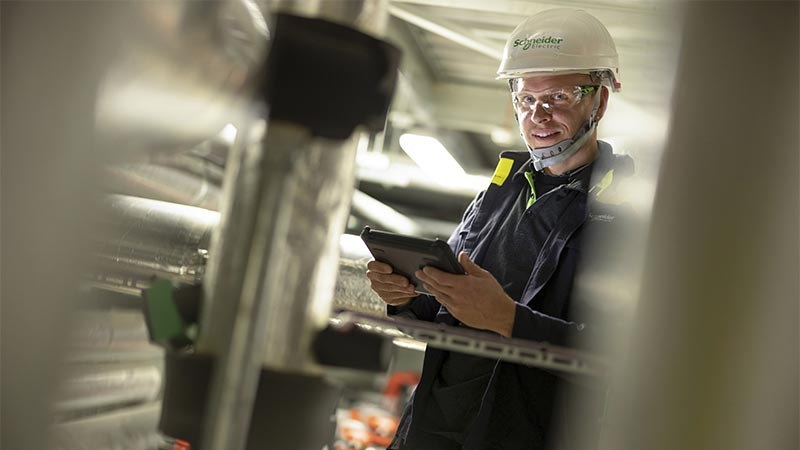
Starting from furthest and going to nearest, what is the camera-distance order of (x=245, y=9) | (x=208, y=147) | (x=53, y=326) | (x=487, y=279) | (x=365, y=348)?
(x=487, y=279)
(x=208, y=147)
(x=365, y=348)
(x=245, y=9)
(x=53, y=326)

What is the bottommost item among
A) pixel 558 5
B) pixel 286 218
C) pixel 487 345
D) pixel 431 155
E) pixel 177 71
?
pixel 487 345

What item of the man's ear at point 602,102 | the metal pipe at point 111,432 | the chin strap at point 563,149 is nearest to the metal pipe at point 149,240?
the metal pipe at point 111,432

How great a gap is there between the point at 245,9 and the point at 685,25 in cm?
47

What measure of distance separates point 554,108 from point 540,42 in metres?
0.14

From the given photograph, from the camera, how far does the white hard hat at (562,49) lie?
188 cm

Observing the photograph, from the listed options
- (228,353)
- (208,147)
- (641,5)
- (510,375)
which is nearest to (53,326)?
(228,353)

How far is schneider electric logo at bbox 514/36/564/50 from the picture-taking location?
74.3 inches

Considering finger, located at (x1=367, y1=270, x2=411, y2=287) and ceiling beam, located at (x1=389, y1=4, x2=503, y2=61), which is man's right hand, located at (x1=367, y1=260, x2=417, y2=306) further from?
ceiling beam, located at (x1=389, y1=4, x2=503, y2=61)

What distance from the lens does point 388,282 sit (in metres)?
1.76

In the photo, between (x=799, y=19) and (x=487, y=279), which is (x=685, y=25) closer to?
(x=799, y=19)

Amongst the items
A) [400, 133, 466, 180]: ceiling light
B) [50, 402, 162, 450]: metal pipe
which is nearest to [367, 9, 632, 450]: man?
[50, 402, 162, 450]: metal pipe

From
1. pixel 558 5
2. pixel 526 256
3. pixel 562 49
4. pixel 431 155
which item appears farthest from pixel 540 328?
pixel 431 155

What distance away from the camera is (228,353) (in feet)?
3.05

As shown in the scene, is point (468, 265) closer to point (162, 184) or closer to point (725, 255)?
point (162, 184)
